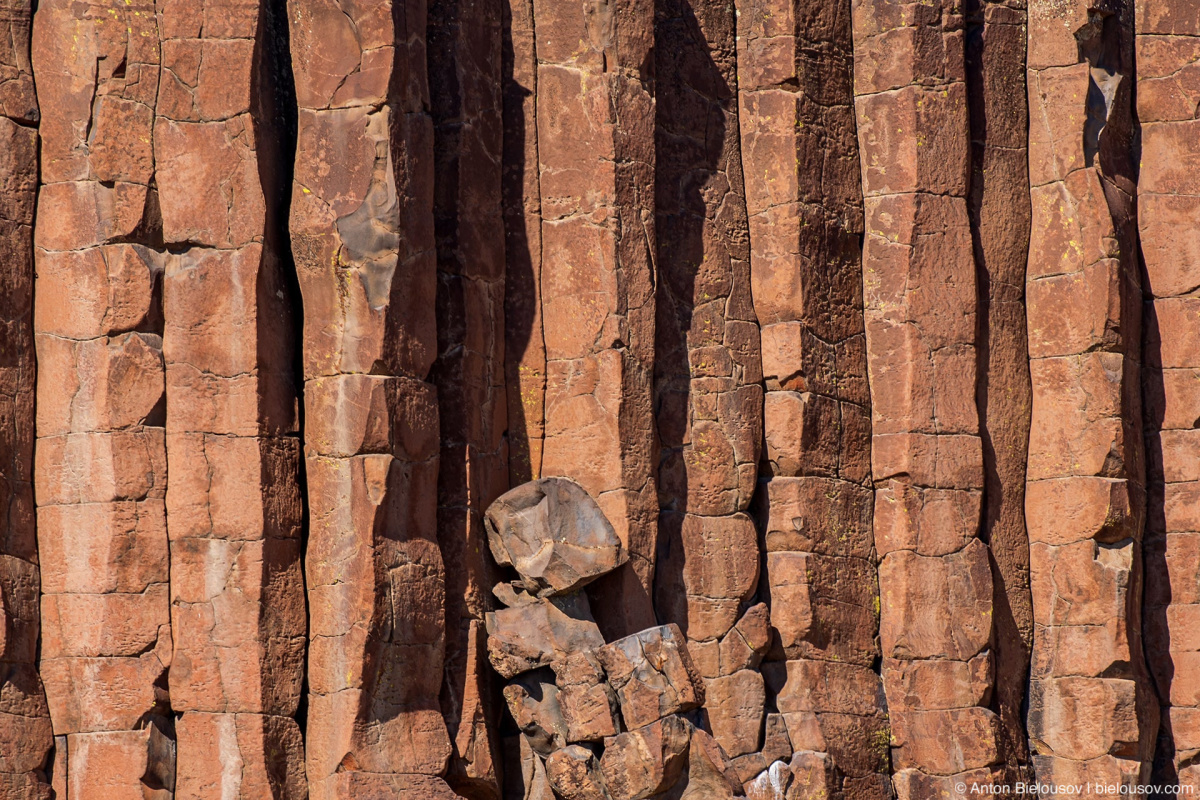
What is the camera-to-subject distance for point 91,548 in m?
8.48

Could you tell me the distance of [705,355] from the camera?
33.8 ft

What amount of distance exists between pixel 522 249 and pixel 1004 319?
3.48m

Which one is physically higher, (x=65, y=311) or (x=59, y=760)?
(x=65, y=311)

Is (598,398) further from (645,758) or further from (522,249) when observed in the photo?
(645,758)

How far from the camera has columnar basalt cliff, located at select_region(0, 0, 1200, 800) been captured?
28.1 feet

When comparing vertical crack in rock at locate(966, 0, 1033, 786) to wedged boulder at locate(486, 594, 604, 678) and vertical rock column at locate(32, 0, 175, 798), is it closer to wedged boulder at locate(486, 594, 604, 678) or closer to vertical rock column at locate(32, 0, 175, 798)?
wedged boulder at locate(486, 594, 604, 678)

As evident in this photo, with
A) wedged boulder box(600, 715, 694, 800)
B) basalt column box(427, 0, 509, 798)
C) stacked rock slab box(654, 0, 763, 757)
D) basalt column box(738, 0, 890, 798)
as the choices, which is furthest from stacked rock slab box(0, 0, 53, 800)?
basalt column box(738, 0, 890, 798)

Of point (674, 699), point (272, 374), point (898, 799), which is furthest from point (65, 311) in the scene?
point (898, 799)

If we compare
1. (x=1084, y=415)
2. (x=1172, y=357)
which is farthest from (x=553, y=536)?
(x=1172, y=357)

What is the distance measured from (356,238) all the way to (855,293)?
3.72m

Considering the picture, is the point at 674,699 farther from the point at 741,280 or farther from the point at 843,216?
the point at 843,216

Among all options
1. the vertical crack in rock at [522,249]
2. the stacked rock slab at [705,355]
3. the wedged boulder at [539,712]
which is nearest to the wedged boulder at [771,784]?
the stacked rock slab at [705,355]

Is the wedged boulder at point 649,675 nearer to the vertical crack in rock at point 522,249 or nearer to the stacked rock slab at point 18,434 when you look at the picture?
the vertical crack in rock at point 522,249

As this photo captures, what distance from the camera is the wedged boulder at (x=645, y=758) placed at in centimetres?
872
